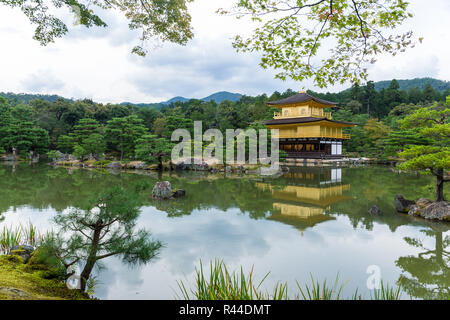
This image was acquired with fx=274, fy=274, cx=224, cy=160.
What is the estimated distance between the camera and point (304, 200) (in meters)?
8.04

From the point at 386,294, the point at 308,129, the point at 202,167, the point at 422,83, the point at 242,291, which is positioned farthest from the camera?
the point at 422,83

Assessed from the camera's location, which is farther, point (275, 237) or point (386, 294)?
point (275, 237)

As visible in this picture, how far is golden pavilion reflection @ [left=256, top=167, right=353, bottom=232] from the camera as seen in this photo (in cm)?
604

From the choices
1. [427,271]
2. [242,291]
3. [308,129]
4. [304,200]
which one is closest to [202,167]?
[304,200]

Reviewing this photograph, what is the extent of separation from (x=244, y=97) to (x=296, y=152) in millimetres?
24854

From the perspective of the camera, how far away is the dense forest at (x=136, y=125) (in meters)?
18.8

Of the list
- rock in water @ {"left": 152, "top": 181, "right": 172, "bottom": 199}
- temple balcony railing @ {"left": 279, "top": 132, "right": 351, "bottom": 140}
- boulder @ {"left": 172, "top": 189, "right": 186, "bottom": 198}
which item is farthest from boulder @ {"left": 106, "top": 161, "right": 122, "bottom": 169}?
temple balcony railing @ {"left": 279, "top": 132, "right": 351, "bottom": 140}

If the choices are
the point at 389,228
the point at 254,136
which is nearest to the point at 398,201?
the point at 389,228

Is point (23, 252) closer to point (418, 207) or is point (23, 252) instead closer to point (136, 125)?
point (418, 207)

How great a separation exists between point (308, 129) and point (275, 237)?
19.3 meters

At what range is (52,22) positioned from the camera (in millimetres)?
3355

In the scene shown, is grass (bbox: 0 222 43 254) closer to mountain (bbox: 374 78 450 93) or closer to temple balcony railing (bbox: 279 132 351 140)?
temple balcony railing (bbox: 279 132 351 140)

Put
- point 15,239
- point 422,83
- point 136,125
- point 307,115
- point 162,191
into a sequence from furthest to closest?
point 422,83 → point 307,115 → point 136,125 → point 162,191 → point 15,239
